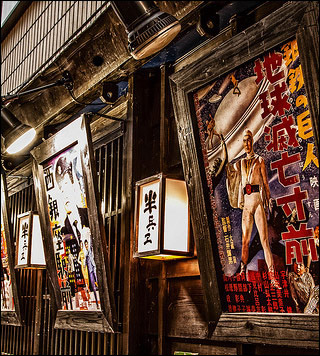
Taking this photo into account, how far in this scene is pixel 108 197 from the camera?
26.6ft

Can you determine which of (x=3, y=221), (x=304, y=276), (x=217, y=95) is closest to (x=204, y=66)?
(x=217, y=95)

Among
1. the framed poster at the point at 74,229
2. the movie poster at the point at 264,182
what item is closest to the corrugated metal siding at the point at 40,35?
the framed poster at the point at 74,229

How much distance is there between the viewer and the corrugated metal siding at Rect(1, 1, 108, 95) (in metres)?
8.18

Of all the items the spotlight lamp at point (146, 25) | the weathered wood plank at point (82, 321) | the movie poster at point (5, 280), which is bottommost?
the weathered wood plank at point (82, 321)

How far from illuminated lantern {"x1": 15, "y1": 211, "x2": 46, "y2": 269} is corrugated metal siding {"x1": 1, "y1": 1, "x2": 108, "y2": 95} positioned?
2687 mm

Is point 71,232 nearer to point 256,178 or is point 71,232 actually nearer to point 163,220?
point 163,220

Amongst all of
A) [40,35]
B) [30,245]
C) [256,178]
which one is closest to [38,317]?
[30,245]

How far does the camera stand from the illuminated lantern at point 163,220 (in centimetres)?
591

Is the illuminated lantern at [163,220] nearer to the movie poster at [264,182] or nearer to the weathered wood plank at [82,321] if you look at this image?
the movie poster at [264,182]

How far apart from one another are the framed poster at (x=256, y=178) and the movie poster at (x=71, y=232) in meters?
2.38

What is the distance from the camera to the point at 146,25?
16.3ft

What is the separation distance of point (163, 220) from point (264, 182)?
5.28ft

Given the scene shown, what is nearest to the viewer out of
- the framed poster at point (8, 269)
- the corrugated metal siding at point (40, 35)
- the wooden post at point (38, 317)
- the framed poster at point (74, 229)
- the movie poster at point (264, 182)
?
the movie poster at point (264, 182)

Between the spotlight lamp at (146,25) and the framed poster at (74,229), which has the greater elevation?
the spotlight lamp at (146,25)
